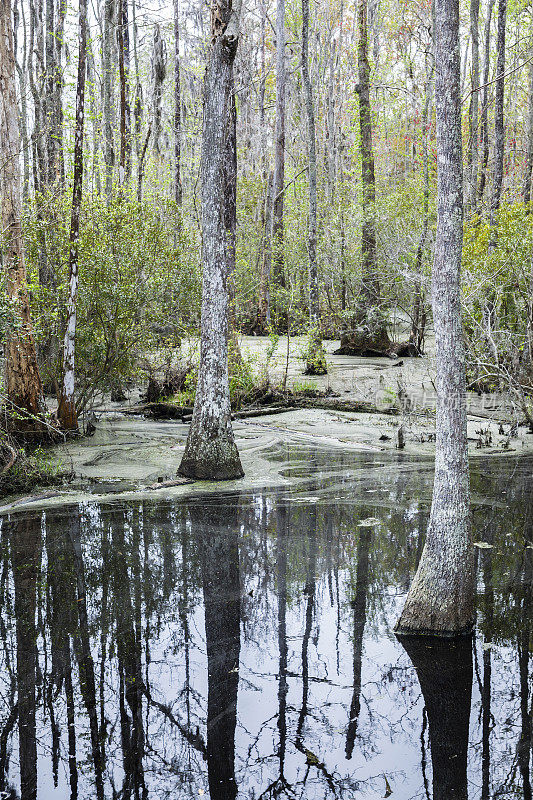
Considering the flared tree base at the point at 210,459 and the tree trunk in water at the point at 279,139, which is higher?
the tree trunk in water at the point at 279,139

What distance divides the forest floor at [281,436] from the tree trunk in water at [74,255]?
0.53 meters

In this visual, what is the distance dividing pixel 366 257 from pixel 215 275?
10536 mm

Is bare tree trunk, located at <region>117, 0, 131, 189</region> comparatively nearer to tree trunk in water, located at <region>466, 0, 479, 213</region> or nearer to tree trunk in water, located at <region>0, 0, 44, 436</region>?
tree trunk in water, located at <region>0, 0, 44, 436</region>

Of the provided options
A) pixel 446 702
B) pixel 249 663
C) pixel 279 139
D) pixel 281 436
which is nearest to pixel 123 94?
pixel 279 139

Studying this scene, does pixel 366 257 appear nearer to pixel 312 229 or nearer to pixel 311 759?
pixel 312 229

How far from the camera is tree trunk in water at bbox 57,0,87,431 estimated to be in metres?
10.3

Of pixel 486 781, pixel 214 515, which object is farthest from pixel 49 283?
pixel 486 781

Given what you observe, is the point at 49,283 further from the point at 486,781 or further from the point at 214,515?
the point at 486,781

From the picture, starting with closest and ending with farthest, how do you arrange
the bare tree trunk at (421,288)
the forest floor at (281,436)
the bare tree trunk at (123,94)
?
the forest floor at (281,436) → the bare tree trunk at (421,288) → the bare tree trunk at (123,94)

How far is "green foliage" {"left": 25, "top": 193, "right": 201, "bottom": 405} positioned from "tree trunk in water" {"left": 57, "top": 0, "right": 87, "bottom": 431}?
0.26 metres

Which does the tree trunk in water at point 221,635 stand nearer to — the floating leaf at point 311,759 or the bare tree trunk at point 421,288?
the floating leaf at point 311,759

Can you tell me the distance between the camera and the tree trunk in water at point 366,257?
18.3m

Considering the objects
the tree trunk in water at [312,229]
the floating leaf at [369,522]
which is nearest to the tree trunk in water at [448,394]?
the floating leaf at [369,522]

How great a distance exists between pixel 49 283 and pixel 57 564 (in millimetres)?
6684
